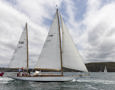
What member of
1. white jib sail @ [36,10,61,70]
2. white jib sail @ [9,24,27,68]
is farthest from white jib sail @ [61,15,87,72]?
white jib sail @ [9,24,27,68]

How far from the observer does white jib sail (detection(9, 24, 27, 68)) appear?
107 ft

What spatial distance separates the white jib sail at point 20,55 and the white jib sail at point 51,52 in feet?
17.6

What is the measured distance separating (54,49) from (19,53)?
10.3 metres

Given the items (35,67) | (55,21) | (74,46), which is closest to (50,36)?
(55,21)

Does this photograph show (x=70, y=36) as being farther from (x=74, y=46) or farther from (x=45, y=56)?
(x=45, y=56)

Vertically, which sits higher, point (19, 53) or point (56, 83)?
point (19, 53)

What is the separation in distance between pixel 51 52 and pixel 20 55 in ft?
30.6

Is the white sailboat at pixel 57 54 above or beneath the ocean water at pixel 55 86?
above

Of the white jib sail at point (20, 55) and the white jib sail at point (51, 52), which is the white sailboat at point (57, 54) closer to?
the white jib sail at point (51, 52)

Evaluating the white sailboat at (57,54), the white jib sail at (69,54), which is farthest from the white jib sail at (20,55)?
the white jib sail at (69,54)

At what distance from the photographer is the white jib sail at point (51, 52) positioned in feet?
94.6

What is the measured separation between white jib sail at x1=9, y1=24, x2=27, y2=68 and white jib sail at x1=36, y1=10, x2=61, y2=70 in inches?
212

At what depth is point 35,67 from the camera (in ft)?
97.9

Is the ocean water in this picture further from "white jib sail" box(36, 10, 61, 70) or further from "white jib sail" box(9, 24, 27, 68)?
"white jib sail" box(9, 24, 27, 68)
